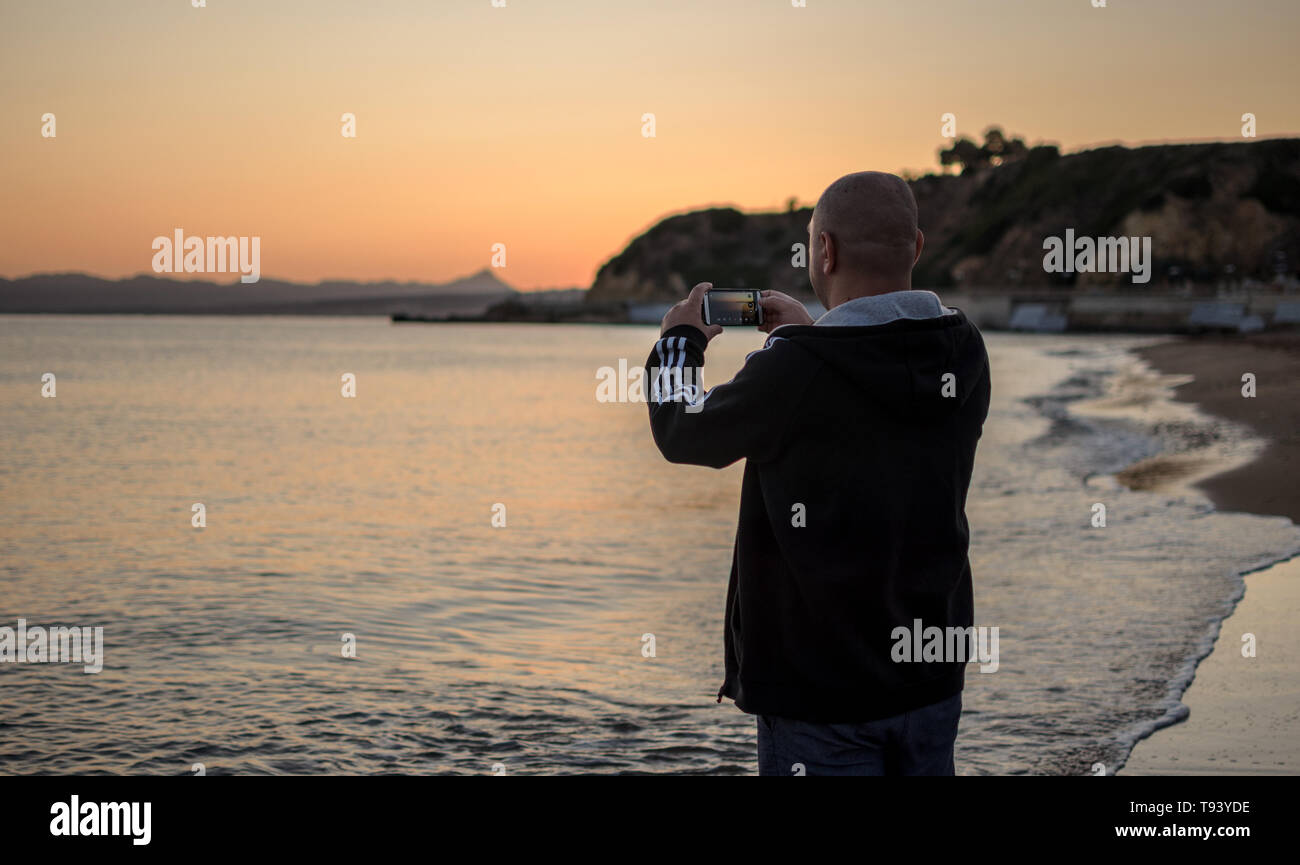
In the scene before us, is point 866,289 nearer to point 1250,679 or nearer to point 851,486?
point 851,486

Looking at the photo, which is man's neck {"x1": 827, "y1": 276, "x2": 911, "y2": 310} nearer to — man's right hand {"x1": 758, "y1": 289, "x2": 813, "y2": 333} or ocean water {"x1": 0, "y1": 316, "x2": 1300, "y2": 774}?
man's right hand {"x1": 758, "y1": 289, "x2": 813, "y2": 333}

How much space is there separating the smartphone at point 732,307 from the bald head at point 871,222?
303 mm

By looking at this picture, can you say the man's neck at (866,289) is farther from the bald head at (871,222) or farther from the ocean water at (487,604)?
the ocean water at (487,604)

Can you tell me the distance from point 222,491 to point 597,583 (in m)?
9.72

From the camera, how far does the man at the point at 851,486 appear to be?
2264 mm

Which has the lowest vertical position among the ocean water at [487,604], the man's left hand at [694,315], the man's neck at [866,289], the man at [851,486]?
the ocean water at [487,604]

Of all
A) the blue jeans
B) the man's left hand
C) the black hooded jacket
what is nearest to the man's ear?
the black hooded jacket

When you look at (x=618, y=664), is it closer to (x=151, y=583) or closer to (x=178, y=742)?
(x=178, y=742)

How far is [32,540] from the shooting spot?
14211mm

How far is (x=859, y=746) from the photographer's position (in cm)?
238

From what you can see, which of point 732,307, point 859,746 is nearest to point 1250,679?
point 859,746

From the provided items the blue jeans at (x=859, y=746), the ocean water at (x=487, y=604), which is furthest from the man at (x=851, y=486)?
the ocean water at (x=487, y=604)

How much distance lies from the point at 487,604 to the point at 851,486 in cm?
823
